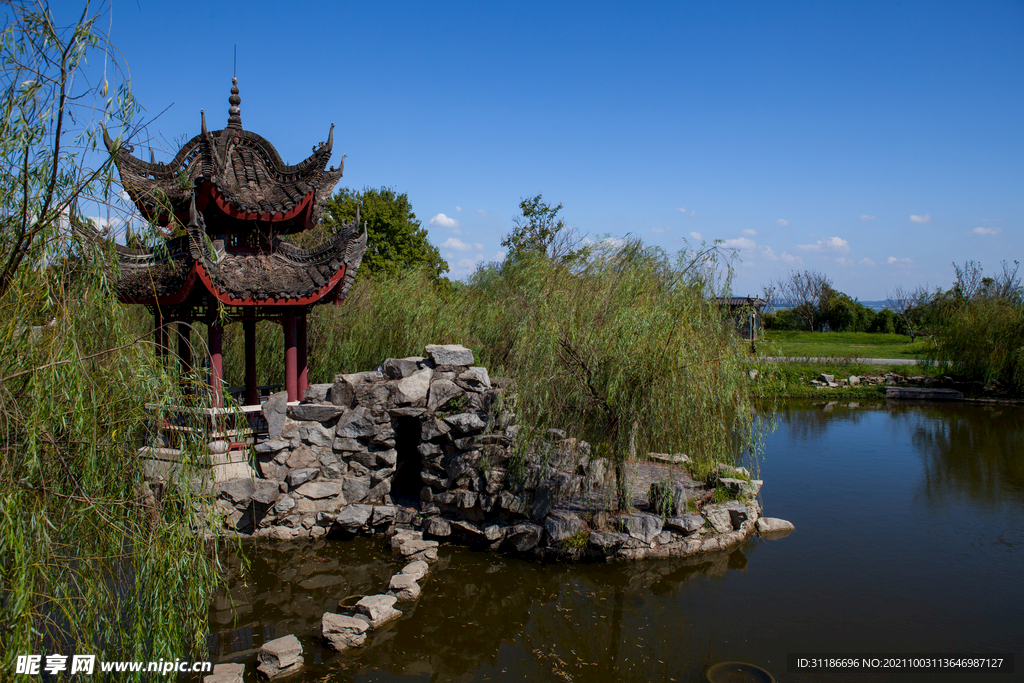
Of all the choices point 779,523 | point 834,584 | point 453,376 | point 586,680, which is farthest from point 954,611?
point 453,376

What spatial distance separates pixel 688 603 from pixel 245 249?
285 inches

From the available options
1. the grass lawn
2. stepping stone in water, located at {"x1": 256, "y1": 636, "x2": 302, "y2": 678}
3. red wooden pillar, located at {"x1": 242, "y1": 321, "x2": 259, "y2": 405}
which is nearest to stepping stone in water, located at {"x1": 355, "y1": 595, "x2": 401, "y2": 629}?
stepping stone in water, located at {"x1": 256, "y1": 636, "x2": 302, "y2": 678}

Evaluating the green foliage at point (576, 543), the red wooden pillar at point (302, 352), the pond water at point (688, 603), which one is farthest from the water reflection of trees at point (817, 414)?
the red wooden pillar at point (302, 352)

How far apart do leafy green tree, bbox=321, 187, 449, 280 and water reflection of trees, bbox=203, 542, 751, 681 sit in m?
12.5

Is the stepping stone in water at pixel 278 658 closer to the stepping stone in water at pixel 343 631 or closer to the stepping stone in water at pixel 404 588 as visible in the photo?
the stepping stone in water at pixel 343 631

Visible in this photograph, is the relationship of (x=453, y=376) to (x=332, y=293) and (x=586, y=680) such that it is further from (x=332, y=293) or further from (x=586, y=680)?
(x=586, y=680)

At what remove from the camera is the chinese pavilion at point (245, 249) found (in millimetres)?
7832

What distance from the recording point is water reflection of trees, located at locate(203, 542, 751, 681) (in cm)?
568

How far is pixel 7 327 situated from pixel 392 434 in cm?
601

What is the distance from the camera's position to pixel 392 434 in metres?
8.98

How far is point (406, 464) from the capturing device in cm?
990

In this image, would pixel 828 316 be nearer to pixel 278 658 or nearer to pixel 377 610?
pixel 377 610

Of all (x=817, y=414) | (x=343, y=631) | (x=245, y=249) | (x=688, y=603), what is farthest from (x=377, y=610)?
(x=817, y=414)

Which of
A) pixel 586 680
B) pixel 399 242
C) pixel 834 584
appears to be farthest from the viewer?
pixel 399 242
